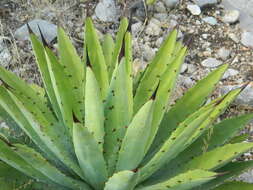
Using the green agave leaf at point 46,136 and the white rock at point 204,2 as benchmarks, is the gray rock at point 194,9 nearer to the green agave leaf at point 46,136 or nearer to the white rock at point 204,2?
the white rock at point 204,2

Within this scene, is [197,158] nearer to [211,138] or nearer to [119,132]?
[211,138]

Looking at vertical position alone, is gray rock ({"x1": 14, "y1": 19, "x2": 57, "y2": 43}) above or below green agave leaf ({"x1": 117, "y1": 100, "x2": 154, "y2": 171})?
below

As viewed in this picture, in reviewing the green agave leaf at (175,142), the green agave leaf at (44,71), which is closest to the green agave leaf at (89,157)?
the green agave leaf at (175,142)

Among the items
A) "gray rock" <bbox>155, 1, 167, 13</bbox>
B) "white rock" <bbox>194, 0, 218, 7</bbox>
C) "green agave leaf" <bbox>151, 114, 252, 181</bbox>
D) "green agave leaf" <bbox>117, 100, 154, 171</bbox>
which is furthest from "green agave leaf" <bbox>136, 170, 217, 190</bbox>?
A: "white rock" <bbox>194, 0, 218, 7</bbox>

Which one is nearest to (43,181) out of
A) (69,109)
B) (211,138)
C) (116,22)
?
(69,109)

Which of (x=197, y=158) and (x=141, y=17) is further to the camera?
(x=141, y=17)

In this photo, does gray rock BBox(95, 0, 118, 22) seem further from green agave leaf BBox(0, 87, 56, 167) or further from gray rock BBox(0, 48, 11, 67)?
green agave leaf BBox(0, 87, 56, 167)
